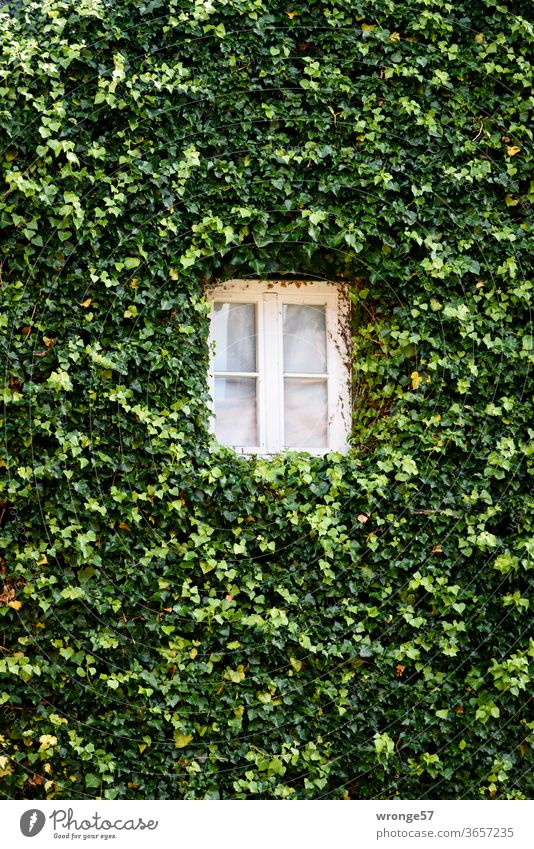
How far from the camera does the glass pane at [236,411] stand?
5738 mm

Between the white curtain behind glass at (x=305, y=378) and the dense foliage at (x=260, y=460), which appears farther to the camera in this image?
the white curtain behind glass at (x=305, y=378)

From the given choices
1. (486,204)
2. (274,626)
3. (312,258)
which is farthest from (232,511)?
(486,204)

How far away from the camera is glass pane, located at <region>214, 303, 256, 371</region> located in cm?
579

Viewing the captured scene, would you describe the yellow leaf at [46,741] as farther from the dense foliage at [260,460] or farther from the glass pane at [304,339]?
the glass pane at [304,339]

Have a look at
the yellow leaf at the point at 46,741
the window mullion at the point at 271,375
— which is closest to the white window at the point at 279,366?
the window mullion at the point at 271,375

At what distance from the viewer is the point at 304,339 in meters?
5.88

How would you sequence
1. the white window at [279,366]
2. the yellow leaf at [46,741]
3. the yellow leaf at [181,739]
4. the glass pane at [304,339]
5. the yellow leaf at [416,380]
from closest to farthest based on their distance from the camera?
1. the yellow leaf at [46,741]
2. the yellow leaf at [181,739]
3. the yellow leaf at [416,380]
4. the white window at [279,366]
5. the glass pane at [304,339]

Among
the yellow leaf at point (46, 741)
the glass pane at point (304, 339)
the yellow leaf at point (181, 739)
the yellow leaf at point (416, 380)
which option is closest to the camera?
the yellow leaf at point (46, 741)

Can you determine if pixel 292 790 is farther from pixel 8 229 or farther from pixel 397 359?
pixel 8 229

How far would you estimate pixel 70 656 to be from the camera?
16.9ft

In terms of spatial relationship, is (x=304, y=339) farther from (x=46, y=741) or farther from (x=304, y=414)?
(x=46, y=741)

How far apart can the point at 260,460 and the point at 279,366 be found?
562 mm

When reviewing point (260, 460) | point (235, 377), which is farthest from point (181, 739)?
Result: point (235, 377)

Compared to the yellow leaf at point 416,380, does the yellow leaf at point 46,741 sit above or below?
below
